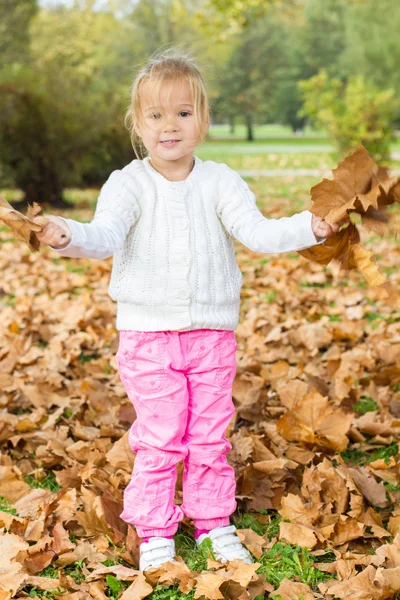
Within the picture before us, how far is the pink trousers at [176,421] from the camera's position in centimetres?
239

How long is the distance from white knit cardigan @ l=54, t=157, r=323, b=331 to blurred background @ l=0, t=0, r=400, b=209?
0.43 meters

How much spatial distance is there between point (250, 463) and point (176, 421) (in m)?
0.52

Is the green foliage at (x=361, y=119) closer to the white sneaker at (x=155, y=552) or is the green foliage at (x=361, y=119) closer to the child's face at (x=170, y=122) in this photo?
the child's face at (x=170, y=122)

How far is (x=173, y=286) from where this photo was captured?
2.37 meters

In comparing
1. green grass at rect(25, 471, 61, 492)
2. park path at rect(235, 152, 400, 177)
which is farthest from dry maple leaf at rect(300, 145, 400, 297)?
park path at rect(235, 152, 400, 177)

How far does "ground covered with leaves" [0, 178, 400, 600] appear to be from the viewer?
7.45 ft

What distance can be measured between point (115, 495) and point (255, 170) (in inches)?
736

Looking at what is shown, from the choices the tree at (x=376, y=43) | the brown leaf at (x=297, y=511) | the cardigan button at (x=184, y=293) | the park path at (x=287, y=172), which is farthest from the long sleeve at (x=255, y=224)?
the tree at (x=376, y=43)

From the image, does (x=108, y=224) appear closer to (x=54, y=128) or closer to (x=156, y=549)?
(x=156, y=549)

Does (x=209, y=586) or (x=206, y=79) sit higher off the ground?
(x=206, y=79)

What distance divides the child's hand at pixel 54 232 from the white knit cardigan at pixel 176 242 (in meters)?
0.28

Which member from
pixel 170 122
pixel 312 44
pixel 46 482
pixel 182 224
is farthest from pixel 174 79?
pixel 312 44

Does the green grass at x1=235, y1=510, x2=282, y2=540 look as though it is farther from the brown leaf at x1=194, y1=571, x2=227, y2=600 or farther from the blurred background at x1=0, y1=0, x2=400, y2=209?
the blurred background at x1=0, y1=0, x2=400, y2=209

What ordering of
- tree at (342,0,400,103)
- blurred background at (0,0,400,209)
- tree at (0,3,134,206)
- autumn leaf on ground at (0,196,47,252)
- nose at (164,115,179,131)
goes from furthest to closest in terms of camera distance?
1. tree at (342,0,400,103)
2. blurred background at (0,0,400,209)
3. tree at (0,3,134,206)
4. nose at (164,115,179,131)
5. autumn leaf on ground at (0,196,47,252)
